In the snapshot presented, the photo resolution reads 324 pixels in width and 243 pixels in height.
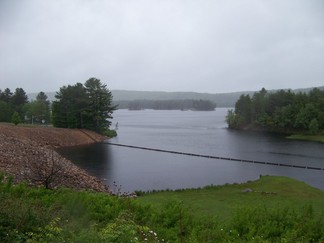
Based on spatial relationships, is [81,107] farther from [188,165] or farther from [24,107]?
[188,165]

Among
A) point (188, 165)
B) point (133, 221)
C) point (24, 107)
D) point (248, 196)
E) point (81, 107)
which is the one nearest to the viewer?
point (133, 221)

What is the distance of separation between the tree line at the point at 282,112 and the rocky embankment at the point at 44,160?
49.8m

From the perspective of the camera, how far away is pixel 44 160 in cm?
3372

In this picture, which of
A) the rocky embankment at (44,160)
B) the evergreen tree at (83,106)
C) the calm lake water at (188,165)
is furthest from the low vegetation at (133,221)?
the evergreen tree at (83,106)

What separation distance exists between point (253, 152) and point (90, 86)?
4002cm

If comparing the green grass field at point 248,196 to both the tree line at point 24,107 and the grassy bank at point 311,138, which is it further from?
the tree line at point 24,107

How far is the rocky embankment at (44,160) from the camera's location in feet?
81.3

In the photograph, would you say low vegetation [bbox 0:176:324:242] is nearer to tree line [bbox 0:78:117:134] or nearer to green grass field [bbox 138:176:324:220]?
green grass field [bbox 138:176:324:220]

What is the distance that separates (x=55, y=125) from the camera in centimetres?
7800

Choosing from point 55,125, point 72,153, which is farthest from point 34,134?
point 55,125

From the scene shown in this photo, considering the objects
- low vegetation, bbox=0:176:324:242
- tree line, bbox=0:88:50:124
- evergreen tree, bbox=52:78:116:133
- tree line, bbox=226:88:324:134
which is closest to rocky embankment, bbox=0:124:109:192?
evergreen tree, bbox=52:78:116:133

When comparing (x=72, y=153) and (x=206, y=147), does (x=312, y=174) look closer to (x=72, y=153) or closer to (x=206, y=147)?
(x=206, y=147)

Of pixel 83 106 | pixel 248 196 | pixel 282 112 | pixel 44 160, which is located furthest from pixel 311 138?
pixel 44 160

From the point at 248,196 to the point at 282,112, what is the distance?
2940 inches
